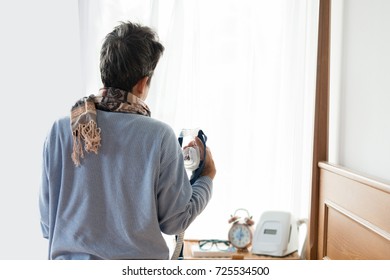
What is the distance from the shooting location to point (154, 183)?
140 centimetres

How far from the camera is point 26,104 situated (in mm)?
2363

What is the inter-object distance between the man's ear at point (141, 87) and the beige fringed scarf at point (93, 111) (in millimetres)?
21

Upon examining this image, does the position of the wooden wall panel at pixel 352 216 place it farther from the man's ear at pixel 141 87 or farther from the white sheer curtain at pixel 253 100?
the man's ear at pixel 141 87

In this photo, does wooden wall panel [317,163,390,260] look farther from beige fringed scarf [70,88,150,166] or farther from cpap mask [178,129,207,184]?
beige fringed scarf [70,88,150,166]

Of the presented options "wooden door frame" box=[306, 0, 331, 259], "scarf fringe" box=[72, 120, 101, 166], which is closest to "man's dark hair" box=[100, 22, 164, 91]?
"scarf fringe" box=[72, 120, 101, 166]

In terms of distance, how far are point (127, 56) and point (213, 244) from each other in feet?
4.09

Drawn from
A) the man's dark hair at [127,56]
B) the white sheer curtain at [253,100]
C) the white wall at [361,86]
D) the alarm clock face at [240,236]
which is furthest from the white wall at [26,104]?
the white wall at [361,86]

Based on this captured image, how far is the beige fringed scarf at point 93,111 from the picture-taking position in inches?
54.6

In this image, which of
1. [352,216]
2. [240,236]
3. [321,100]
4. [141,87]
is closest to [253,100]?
[321,100]

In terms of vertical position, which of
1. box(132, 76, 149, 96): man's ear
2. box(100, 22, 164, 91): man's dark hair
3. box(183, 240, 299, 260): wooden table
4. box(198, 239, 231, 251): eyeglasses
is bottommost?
box(183, 240, 299, 260): wooden table

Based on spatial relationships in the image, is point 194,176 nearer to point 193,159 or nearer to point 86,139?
point 193,159

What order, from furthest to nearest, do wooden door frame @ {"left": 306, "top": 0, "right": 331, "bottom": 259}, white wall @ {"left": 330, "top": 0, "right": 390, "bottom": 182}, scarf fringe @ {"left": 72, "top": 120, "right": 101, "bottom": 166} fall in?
wooden door frame @ {"left": 306, "top": 0, "right": 331, "bottom": 259} < white wall @ {"left": 330, "top": 0, "right": 390, "bottom": 182} < scarf fringe @ {"left": 72, "top": 120, "right": 101, "bottom": 166}

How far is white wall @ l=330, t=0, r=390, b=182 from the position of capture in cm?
166

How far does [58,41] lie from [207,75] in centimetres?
68
